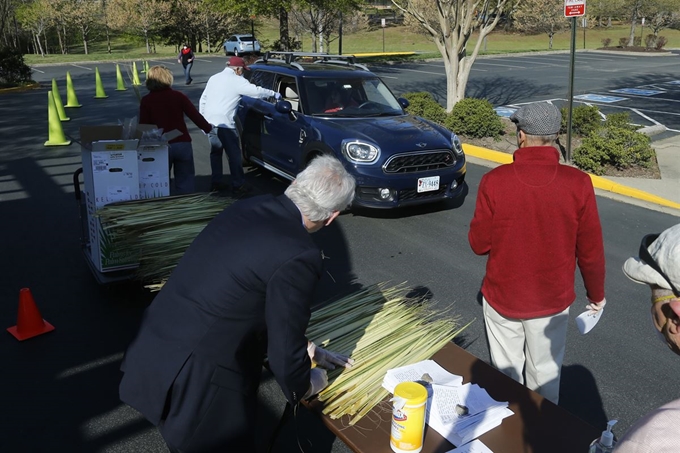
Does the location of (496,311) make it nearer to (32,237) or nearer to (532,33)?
(32,237)

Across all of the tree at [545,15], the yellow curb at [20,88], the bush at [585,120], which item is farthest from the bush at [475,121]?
the tree at [545,15]

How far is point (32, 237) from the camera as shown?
7.16 metres

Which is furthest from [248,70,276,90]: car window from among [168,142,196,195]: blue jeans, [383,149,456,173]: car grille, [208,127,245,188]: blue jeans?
[383,149,456,173]: car grille

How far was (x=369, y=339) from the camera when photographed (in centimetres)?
315

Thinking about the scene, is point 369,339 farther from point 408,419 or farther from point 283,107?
point 283,107

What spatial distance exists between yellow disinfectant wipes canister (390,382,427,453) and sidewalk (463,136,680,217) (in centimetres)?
757

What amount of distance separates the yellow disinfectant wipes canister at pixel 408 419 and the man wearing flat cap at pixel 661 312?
89 centimetres

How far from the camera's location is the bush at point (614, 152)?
10297mm

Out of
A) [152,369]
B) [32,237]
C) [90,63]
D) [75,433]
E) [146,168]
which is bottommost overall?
[75,433]

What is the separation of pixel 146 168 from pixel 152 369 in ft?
11.9

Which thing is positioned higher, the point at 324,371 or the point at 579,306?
the point at 324,371

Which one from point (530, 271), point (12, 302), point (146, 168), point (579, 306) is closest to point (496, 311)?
point (530, 271)

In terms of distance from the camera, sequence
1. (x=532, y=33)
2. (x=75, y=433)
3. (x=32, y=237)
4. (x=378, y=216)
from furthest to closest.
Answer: (x=532, y=33) → (x=378, y=216) → (x=32, y=237) → (x=75, y=433)

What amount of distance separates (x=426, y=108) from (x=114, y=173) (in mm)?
9381
